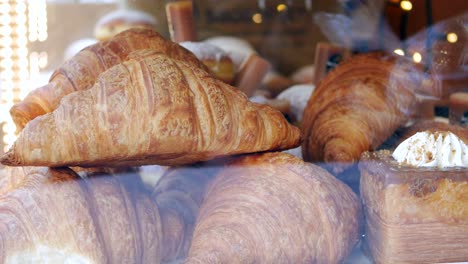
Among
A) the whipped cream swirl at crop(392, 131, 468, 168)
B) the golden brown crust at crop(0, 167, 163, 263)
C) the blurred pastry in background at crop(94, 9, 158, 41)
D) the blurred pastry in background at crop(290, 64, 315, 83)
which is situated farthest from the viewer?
the blurred pastry in background at crop(290, 64, 315, 83)

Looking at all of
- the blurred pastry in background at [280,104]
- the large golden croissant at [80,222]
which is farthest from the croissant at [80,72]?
the blurred pastry in background at [280,104]

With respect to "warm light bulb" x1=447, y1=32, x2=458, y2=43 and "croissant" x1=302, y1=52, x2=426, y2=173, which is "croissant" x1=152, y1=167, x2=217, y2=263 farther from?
"warm light bulb" x1=447, y1=32, x2=458, y2=43

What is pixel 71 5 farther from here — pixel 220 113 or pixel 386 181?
pixel 386 181

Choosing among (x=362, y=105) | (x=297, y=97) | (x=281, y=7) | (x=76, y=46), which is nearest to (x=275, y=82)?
(x=297, y=97)

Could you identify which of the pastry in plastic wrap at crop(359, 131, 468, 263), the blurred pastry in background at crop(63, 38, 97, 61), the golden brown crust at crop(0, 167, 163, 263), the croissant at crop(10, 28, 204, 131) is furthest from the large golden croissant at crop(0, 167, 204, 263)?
the pastry in plastic wrap at crop(359, 131, 468, 263)

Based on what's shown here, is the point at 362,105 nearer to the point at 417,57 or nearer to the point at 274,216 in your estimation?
the point at 417,57

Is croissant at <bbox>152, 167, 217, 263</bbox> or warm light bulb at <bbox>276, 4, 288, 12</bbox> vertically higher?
warm light bulb at <bbox>276, 4, 288, 12</bbox>

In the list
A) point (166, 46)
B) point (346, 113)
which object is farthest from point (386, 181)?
point (166, 46)

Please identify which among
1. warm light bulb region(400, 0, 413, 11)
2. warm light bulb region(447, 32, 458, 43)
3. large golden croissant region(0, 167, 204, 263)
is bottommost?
large golden croissant region(0, 167, 204, 263)
